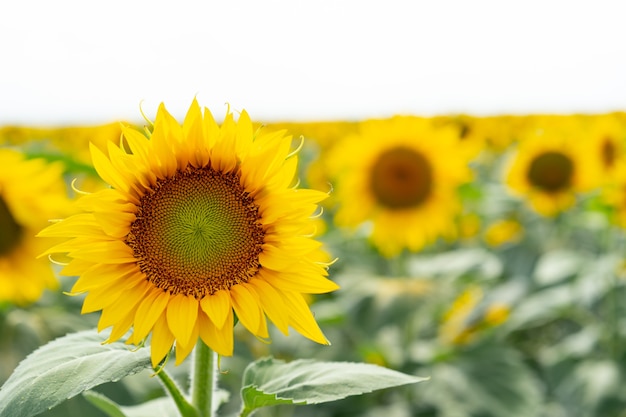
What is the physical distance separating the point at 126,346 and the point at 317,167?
27.5ft

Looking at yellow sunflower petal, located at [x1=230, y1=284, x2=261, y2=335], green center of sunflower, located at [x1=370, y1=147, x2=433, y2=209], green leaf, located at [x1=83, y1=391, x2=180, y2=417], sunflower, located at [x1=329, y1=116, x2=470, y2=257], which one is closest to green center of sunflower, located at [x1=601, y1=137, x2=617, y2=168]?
sunflower, located at [x1=329, y1=116, x2=470, y2=257]

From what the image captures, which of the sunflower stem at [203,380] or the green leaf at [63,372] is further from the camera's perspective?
the sunflower stem at [203,380]

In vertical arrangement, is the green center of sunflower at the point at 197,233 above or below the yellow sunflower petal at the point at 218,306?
above

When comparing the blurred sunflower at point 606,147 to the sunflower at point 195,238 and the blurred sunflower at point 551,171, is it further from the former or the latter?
the sunflower at point 195,238

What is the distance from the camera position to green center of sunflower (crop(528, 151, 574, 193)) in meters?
5.63

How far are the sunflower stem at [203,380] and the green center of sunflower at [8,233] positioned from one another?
7.51ft

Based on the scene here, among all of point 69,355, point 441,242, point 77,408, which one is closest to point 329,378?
point 69,355

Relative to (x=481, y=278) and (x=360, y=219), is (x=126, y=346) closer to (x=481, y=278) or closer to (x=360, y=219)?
(x=360, y=219)

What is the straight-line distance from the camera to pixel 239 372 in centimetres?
367

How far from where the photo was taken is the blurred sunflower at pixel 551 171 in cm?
559

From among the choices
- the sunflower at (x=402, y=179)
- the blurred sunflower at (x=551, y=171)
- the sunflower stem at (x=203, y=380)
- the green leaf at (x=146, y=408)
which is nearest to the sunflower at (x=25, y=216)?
the green leaf at (x=146, y=408)

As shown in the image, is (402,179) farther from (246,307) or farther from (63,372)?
(63,372)

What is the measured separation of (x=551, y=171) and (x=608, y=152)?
423 mm

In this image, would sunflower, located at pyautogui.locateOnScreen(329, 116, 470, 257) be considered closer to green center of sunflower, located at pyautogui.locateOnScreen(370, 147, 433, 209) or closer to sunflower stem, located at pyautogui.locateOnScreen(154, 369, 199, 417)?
green center of sunflower, located at pyautogui.locateOnScreen(370, 147, 433, 209)
